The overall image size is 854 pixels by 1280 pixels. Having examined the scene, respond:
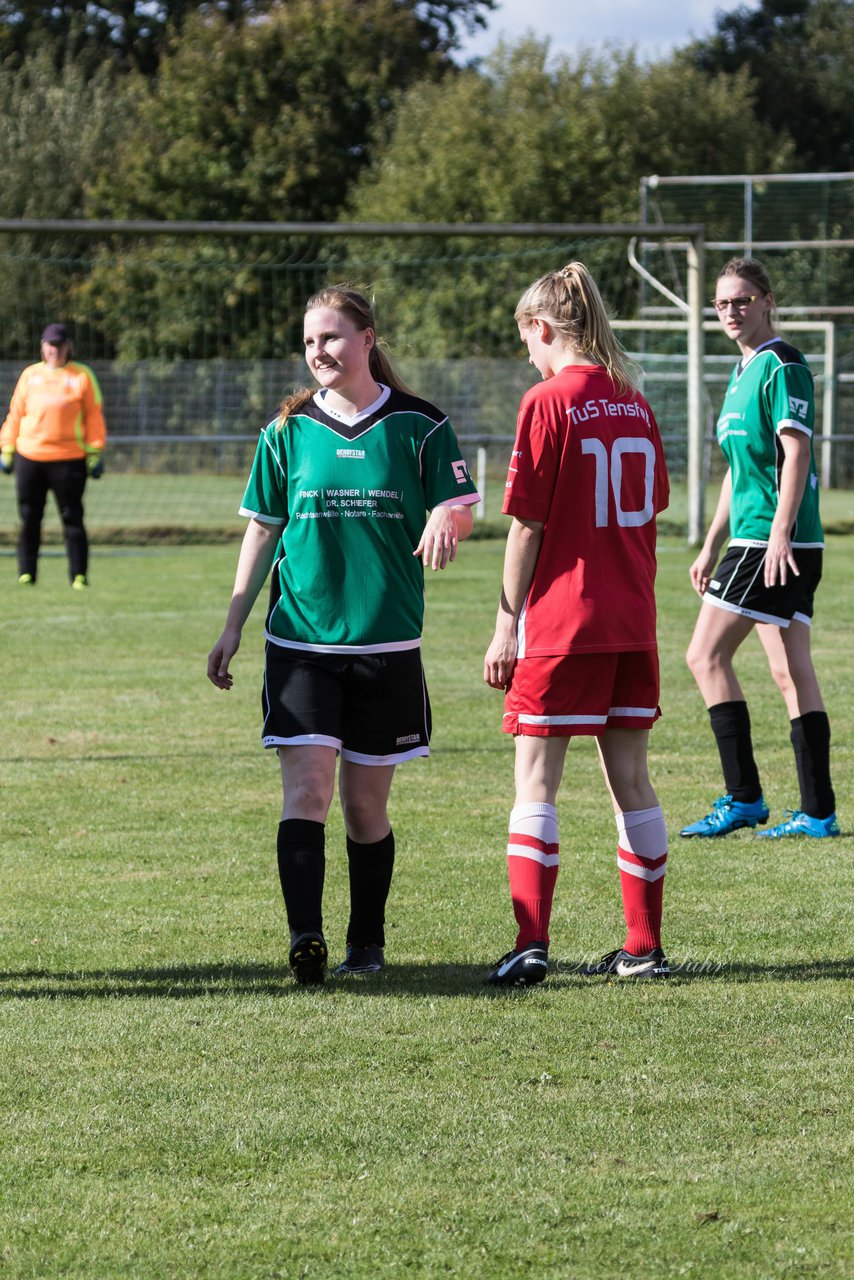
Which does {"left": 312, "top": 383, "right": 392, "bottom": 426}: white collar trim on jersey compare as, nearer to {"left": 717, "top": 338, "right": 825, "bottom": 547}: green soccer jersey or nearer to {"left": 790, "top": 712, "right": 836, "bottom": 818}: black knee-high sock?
{"left": 717, "top": 338, "right": 825, "bottom": 547}: green soccer jersey

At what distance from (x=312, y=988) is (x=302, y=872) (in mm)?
305

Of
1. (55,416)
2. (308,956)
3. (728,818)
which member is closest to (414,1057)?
(308,956)

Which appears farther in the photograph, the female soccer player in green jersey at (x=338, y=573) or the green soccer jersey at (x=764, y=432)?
the green soccer jersey at (x=764, y=432)

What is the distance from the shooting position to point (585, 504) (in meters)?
4.51

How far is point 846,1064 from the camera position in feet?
13.0

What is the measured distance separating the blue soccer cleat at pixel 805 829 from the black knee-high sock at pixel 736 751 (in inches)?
6.0

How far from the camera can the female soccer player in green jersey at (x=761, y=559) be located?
6.36 m

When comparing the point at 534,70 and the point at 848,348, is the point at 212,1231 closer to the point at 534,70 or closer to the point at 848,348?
the point at 848,348

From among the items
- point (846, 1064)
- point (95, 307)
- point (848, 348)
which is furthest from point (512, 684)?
point (848, 348)

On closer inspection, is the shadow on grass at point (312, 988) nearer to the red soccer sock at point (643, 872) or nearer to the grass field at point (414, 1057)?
the grass field at point (414, 1057)

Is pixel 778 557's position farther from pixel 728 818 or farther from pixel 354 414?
pixel 354 414

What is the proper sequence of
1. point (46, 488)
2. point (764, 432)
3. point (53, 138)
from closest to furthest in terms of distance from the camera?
point (764, 432), point (46, 488), point (53, 138)

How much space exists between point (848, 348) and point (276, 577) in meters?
29.1

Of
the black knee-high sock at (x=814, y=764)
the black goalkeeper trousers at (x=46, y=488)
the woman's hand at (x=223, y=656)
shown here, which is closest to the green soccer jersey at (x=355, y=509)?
the woman's hand at (x=223, y=656)
